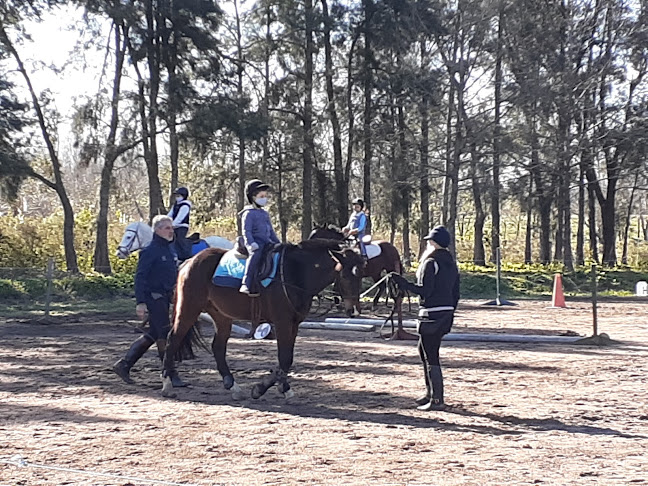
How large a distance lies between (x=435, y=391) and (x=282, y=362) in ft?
5.31

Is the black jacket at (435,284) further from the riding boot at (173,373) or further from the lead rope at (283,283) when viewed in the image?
the riding boot at (173,373)

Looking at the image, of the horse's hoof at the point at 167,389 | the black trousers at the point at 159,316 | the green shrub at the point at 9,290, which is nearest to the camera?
the horse's hoof at the point at 167,389

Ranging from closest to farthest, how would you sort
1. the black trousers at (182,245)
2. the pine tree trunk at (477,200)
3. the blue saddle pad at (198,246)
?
the black trousers at (182,245) → the blue saddle pad at (198,246) → the pine tree trunk at (477,200)

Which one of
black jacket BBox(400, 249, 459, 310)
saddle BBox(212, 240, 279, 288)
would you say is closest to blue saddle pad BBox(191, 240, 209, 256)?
saddle BBox(212, 240, 279, 288)

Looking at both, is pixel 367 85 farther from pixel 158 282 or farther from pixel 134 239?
pixel 158 282

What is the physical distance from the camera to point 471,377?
10344 millimetres

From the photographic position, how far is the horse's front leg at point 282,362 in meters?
8.67

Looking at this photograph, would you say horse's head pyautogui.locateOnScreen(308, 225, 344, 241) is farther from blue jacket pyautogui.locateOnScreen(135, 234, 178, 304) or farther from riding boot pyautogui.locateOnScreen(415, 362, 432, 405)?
riding boot pyautogui.locateOnScreen(415, 362, 432, 405)

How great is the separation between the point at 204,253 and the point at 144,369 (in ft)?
7.68

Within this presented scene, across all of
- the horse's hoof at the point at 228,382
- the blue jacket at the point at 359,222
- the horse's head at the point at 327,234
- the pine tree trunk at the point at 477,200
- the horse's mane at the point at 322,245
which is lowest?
the horse's hoof at the point at 228,382

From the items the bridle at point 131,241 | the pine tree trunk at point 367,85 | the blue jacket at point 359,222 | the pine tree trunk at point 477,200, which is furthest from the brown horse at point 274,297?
the pine tree trunk at point 367,85

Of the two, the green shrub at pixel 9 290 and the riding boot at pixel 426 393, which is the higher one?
the green shrub at pixel 9 290

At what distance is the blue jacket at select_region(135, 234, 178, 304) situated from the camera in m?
9.26

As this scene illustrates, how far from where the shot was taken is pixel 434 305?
8.30 metres
